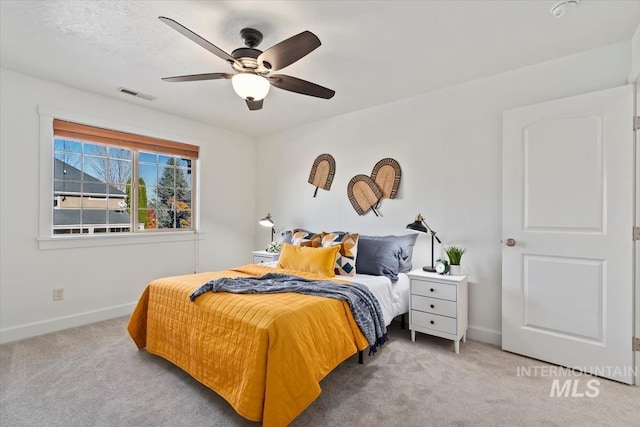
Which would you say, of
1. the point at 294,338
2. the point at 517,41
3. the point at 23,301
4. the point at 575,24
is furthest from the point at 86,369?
the point at 575,24

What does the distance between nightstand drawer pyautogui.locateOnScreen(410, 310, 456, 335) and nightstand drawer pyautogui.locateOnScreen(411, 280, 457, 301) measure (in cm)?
17

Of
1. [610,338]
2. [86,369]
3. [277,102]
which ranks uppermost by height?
[277,102]

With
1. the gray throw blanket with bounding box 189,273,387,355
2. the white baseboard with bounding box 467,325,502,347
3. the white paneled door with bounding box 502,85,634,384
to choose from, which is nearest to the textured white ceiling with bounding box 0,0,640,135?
the white paneled door with bounding box 502,85,634,384

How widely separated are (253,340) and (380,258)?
1.59 metres

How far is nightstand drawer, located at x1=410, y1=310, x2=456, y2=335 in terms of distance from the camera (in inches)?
98.2

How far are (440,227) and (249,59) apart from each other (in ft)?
7.55

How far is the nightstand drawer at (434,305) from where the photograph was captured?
8.17ft

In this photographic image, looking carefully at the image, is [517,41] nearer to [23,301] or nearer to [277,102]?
[277,102]

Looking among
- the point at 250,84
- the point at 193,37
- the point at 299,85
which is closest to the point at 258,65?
the point at 250,84

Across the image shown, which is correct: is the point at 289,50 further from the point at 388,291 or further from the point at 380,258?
the point at 388,291

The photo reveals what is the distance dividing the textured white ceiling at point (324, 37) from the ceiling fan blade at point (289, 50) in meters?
0.28

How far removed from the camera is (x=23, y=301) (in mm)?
2742

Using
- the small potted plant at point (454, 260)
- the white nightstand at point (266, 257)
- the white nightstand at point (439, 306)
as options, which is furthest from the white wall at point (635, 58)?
the white nightstand at point (266, 257)
